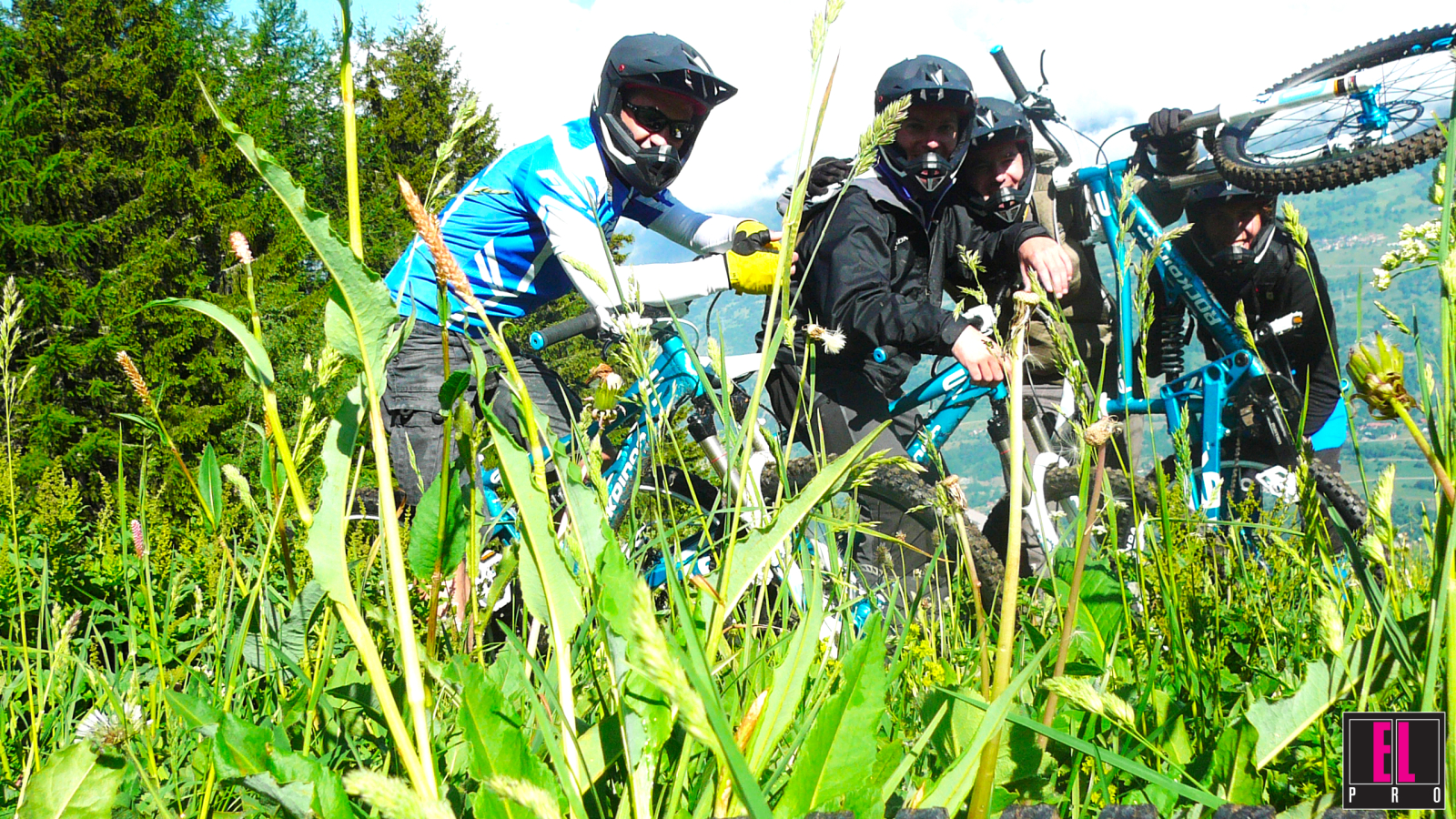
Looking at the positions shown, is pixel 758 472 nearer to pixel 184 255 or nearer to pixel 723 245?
pixel 723 245

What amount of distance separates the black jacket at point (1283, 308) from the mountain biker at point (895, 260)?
1.78 m

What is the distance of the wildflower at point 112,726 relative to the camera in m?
0.62

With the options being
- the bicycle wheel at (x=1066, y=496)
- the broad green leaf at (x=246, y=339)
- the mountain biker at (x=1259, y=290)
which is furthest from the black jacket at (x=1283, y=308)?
the broad green leaf at (x=246, y=339)

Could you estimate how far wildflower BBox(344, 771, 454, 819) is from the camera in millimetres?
252

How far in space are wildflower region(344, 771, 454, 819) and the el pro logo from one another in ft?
1.58

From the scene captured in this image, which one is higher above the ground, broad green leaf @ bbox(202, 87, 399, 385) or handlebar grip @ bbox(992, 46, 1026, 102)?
handlebar grip @ bbox(992, 46, 1026, 102)

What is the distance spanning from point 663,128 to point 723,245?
701 mm

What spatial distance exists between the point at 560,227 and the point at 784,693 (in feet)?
9.72

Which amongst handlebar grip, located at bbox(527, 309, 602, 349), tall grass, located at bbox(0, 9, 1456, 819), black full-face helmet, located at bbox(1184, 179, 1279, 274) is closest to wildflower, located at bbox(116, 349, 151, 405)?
tall grass, located at bbox(0, 9, 1456, 819)

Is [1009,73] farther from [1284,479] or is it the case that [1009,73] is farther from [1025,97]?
[1284,479]

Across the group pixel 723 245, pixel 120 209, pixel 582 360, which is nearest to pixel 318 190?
pixel 120 209

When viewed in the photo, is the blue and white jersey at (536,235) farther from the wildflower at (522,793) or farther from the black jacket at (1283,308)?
the black jacket at (1283,308)

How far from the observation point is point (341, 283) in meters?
0.43

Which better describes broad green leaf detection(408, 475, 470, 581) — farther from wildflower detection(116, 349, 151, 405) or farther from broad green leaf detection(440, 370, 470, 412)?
wildflower detection(116, 349, 151, 405)
